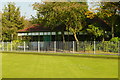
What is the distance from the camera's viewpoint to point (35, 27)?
27.0 meters

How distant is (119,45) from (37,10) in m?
9.26

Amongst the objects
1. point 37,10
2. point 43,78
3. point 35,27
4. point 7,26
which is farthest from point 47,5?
point 43,78

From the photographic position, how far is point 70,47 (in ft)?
59.7

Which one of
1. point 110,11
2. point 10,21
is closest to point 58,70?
point 110,11

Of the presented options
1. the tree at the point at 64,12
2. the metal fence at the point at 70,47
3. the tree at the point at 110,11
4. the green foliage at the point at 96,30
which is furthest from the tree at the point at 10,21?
the tree at the point at 110,11

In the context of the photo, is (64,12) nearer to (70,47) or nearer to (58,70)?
(70,47)

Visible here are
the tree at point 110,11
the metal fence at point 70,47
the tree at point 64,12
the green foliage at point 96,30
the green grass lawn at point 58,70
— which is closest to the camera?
the green grass lawn at point 58,70

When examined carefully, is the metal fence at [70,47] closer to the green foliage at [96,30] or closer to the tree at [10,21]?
the green foliage at [96,30]

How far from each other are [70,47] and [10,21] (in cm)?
1418

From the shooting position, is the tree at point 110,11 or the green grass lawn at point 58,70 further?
the tree at point 110,11

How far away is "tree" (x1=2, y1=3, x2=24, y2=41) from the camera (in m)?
27.2

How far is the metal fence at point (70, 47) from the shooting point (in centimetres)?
1708

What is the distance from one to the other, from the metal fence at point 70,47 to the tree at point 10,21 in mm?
6024

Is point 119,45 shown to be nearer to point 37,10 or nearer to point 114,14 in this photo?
point 114,14
